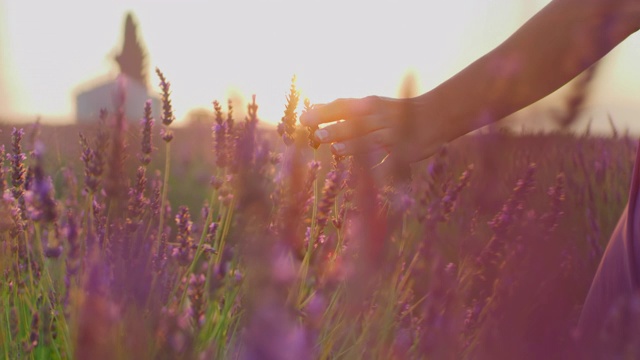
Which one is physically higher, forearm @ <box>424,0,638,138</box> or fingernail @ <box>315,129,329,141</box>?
forearm @ <box>424,0,638,138</box>

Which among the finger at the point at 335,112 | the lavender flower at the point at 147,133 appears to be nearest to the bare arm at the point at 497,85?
the finger at the point at 335,112

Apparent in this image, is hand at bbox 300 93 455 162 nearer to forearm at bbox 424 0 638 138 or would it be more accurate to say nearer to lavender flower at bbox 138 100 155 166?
forearm at bbox 424 0 638 138

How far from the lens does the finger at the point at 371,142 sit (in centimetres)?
125

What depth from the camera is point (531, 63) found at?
56.1 inches

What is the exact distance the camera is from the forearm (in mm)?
1379

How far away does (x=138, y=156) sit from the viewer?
1646mm

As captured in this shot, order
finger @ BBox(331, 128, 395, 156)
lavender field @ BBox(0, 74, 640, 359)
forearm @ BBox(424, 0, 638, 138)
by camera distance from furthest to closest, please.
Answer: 1. forearm @ BBox(424, 0, 638, 138)
2. finger @ BBox(331, 128, 395, 156)
3. lavender field @ BBox(0, 74, 640, 359)

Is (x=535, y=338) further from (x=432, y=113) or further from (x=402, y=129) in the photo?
(x=432, y=113)

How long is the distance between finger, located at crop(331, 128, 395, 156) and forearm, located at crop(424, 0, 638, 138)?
7.1 inches

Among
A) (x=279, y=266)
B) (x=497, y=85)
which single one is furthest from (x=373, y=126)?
(x=279, y=266)

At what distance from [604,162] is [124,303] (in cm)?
265

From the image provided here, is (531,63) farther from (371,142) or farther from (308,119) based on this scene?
(308,119)

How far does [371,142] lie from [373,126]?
0.12 feet

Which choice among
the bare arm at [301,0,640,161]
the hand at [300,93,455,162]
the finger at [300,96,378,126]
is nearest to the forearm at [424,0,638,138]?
the bare arm at [301,0,640,161]
